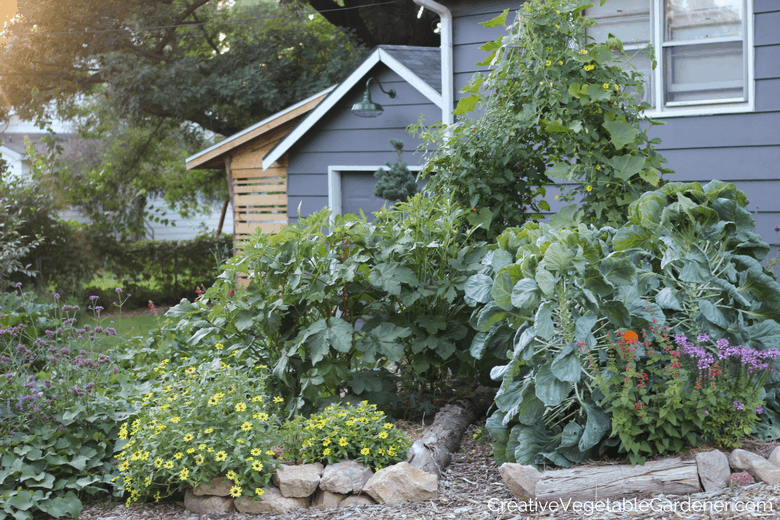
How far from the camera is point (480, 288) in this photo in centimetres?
329

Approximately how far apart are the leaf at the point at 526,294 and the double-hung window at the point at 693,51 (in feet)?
9.80

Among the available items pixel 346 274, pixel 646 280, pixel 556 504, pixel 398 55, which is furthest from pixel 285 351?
pixel 398 55

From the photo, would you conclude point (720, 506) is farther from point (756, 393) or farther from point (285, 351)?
point (285, 351)

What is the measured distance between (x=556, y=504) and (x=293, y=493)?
3.95 ft

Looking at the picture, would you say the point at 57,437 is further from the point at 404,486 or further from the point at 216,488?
the point at 404,486

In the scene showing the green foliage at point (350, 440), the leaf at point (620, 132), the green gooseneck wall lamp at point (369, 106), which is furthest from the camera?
the green gooseneck wall lamp at point (369, 106)

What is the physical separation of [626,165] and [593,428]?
168 cm

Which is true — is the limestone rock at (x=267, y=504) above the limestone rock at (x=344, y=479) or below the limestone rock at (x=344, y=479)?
below

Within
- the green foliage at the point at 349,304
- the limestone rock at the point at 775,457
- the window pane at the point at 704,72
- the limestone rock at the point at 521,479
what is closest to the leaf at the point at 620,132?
the green foliage at the point at 349,304

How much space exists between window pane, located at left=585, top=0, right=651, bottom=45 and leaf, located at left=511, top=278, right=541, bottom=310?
3274 millimetres

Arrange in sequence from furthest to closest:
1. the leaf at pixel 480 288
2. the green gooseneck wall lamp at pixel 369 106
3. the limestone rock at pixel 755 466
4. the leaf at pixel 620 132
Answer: the green gooseneck wall lamp at pixel 369 106 → the leaf at pixel 620 132 → the leaf at pixel 480 288 → the limestone rock at pixel 755 466

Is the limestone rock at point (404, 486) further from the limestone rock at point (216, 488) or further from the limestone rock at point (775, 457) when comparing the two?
the limestone rock at point (775, 457)

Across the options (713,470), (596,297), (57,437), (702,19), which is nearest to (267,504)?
(57,437)

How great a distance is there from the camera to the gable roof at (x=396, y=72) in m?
6.88
